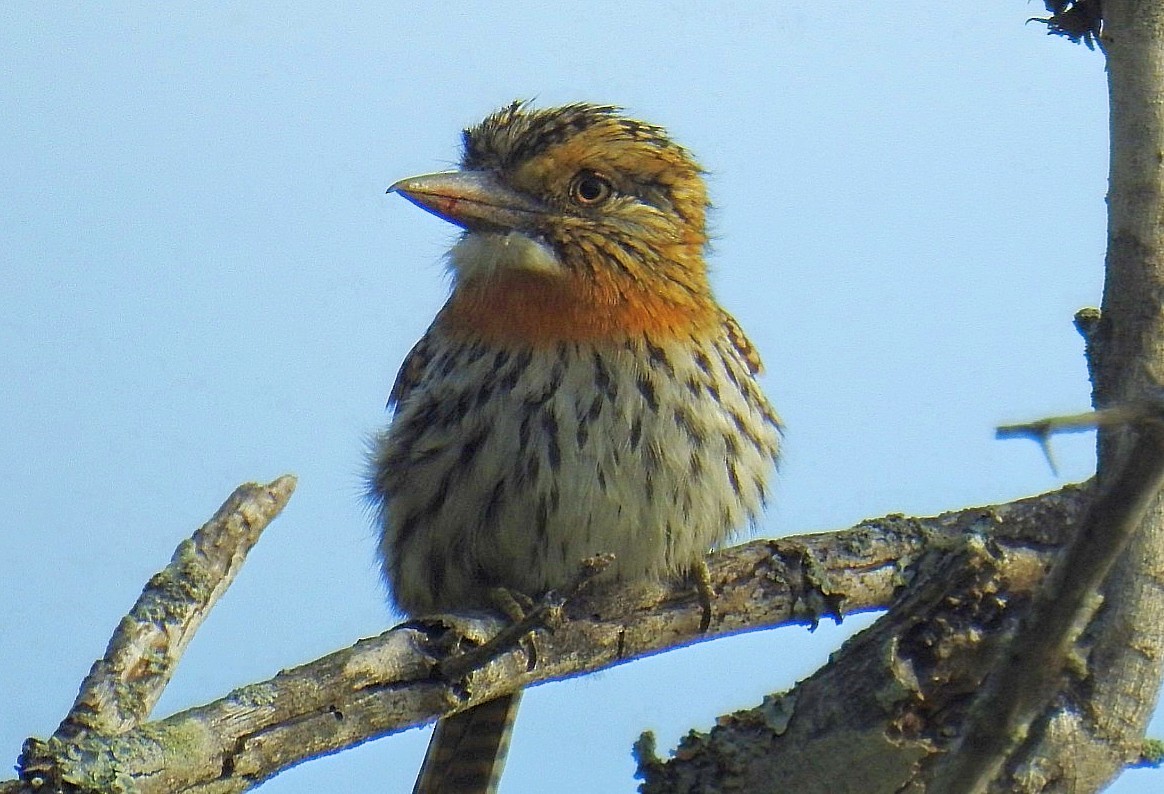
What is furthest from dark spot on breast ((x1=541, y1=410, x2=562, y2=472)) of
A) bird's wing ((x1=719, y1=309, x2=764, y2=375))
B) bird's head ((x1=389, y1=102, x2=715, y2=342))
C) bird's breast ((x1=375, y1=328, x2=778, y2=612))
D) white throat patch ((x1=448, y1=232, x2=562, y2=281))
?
bird's wing ((x1=719, y1=309, x2=764, y2=375))

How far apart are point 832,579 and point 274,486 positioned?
1.81m

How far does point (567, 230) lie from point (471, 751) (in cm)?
196

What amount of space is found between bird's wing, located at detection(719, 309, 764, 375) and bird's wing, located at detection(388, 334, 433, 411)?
41.6 inches

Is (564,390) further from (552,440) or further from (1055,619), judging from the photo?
(1055,619)

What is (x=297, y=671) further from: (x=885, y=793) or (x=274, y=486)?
(x=885, y=793)

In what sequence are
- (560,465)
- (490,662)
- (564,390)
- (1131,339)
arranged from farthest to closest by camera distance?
(564,390)
(560,465)
(490,662)
(1131,339)

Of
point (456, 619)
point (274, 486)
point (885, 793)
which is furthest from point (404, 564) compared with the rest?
point (885, 793)

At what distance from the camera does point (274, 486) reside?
4.56m

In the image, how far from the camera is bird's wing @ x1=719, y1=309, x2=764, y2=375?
17.4ft

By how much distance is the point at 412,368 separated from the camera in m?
5.31

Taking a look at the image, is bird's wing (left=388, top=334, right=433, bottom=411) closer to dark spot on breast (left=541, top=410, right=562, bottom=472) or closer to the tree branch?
dark spot on breast (left=541, top=410, right=562, bottom=472)

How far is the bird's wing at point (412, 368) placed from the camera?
17.0 ft

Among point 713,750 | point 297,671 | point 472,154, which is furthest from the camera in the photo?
point 472,154

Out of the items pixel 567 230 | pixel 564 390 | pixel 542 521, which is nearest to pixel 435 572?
pixel 542 521
